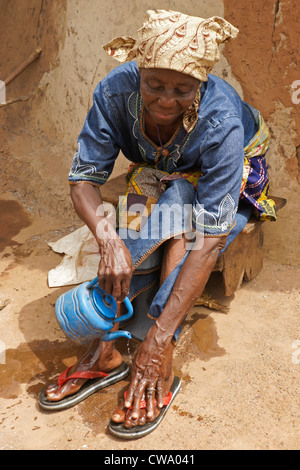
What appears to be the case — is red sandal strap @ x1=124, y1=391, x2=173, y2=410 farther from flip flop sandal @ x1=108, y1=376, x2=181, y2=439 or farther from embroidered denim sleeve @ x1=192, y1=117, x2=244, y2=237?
embroidered denim sleeve @ x1=192, y1=117, x2=244, y2=237

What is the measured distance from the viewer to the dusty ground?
2096 millimetres

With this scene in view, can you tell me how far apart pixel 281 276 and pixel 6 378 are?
1.80m

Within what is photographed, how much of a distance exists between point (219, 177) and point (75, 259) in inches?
55.9

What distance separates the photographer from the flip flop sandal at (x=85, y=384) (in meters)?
2.23

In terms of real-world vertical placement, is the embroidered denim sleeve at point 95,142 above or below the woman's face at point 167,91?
below

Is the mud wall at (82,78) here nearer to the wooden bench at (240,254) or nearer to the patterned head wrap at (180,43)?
the wooden bench at (240,254)

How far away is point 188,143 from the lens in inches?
→ 95.3

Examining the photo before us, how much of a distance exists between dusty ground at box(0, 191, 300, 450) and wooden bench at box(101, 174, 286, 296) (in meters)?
0.13

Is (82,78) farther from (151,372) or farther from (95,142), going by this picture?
(151,372)

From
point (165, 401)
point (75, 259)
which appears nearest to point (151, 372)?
point (165, 401)

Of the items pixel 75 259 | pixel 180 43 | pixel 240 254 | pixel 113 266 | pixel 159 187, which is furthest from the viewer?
pixel 75 259

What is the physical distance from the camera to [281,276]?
10.6 ft

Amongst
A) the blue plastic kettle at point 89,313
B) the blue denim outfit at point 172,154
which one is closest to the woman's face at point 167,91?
the blue denim outfit at point 172,154

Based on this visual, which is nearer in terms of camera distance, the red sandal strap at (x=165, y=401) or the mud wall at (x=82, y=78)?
the red sandal strap at (x=165, y=401)
